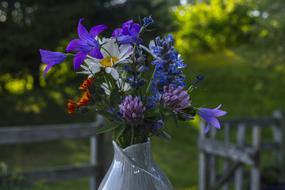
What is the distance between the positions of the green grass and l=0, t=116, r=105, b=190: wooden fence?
0.80 meters

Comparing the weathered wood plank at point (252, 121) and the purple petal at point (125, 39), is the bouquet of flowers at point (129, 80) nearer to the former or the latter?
the purple petal at point (125, 39)

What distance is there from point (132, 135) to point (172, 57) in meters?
0.19

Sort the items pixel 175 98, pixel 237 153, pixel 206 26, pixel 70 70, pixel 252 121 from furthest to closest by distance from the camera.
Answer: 1. pixel 206 26
2. pixel 70 70
3. pixel 252 121
4. pixel 237 153
5. pixel 175 98

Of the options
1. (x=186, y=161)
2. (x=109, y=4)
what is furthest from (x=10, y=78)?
(x=186, y=161)

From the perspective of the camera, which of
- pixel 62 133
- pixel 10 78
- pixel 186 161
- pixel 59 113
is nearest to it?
pixel 62 133

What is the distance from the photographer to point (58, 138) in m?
3.56

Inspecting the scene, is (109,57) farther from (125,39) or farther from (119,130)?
(119,130)

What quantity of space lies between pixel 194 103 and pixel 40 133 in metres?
2.31

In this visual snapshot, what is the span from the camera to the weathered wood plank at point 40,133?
327cm

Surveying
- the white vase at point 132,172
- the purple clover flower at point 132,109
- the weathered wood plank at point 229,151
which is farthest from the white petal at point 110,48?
the weathered wood plank at point 229,151

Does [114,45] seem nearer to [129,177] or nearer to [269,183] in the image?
[129,177]

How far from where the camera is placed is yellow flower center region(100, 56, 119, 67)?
3.74 ft

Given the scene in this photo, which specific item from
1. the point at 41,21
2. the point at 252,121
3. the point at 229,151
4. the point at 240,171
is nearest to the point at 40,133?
the point at 229,151

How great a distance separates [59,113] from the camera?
28.8ft
